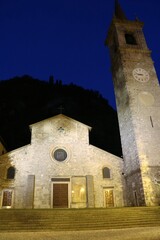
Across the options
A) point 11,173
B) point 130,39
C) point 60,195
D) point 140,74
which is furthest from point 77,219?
point 130,39

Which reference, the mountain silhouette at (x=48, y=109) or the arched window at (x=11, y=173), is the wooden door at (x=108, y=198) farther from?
the mountain silhouette at (x=48, y=109)

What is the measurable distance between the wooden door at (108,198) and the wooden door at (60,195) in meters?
3.58

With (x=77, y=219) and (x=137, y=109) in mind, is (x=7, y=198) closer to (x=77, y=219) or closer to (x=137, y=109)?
(x=77, y=219)

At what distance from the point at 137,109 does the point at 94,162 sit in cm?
642

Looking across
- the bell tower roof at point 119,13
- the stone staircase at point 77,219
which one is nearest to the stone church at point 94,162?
the stone staircase at point 77,219

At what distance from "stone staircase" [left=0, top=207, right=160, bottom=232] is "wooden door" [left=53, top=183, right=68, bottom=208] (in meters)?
5.79

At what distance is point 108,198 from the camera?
60.5ft

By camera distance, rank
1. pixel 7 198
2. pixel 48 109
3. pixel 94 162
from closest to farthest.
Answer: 1. pixel 7 198
2. pixel 94 162
3. pixel 48 109

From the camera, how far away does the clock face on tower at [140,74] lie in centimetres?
2041

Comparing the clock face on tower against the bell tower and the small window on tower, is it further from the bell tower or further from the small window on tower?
the small window on tower

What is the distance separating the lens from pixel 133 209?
12.8 meters

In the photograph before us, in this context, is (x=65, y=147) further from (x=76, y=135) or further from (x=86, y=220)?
(x=86, y=220)

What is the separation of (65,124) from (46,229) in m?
12.1

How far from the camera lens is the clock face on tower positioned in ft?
66.9
